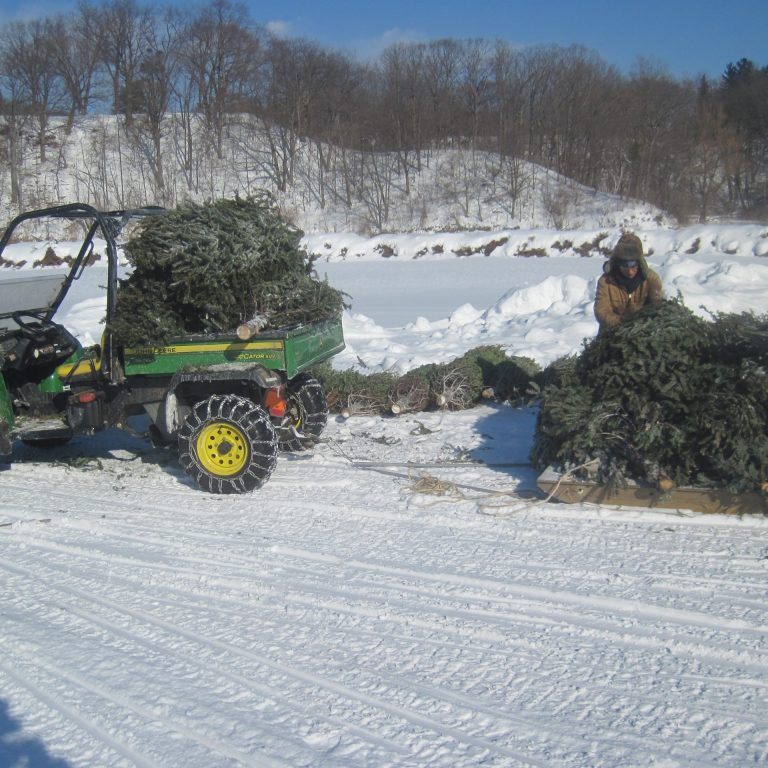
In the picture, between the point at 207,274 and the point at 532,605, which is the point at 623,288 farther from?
the point at 532,605

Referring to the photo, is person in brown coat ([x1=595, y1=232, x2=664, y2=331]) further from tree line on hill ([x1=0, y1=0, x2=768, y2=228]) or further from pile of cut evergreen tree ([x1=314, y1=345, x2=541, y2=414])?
tree line on hill ([x1=0, y1=0, x2=768, y2=228])

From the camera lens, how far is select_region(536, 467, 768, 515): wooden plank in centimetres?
535

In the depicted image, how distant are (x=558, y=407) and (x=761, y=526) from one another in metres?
1.62

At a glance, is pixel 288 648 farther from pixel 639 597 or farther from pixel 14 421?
pixel 14 421

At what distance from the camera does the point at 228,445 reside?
6539 mm

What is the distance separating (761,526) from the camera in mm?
5211

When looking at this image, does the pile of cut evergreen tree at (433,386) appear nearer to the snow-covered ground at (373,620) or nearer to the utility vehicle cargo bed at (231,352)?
the snow-covered ground at (373,620)

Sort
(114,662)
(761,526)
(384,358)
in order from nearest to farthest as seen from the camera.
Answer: (114,662), (761,526), (384,358)

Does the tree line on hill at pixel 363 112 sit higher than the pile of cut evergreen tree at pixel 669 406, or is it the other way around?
the tree line on hill at pixel 363 112

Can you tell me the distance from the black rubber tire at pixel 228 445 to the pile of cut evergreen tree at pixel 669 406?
86.8 inches

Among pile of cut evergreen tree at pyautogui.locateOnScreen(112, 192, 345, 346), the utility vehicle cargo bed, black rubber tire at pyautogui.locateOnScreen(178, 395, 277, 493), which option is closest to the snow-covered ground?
black rubber tire at pyautogui.locateOnScreen(178, 395, 277, 493)

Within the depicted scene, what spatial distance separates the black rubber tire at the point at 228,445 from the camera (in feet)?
20.9

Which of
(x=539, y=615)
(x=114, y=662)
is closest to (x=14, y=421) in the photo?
(x=114, y=662)

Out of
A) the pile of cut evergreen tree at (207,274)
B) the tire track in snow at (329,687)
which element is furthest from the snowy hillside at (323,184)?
the tire track in snow at (329,687)
